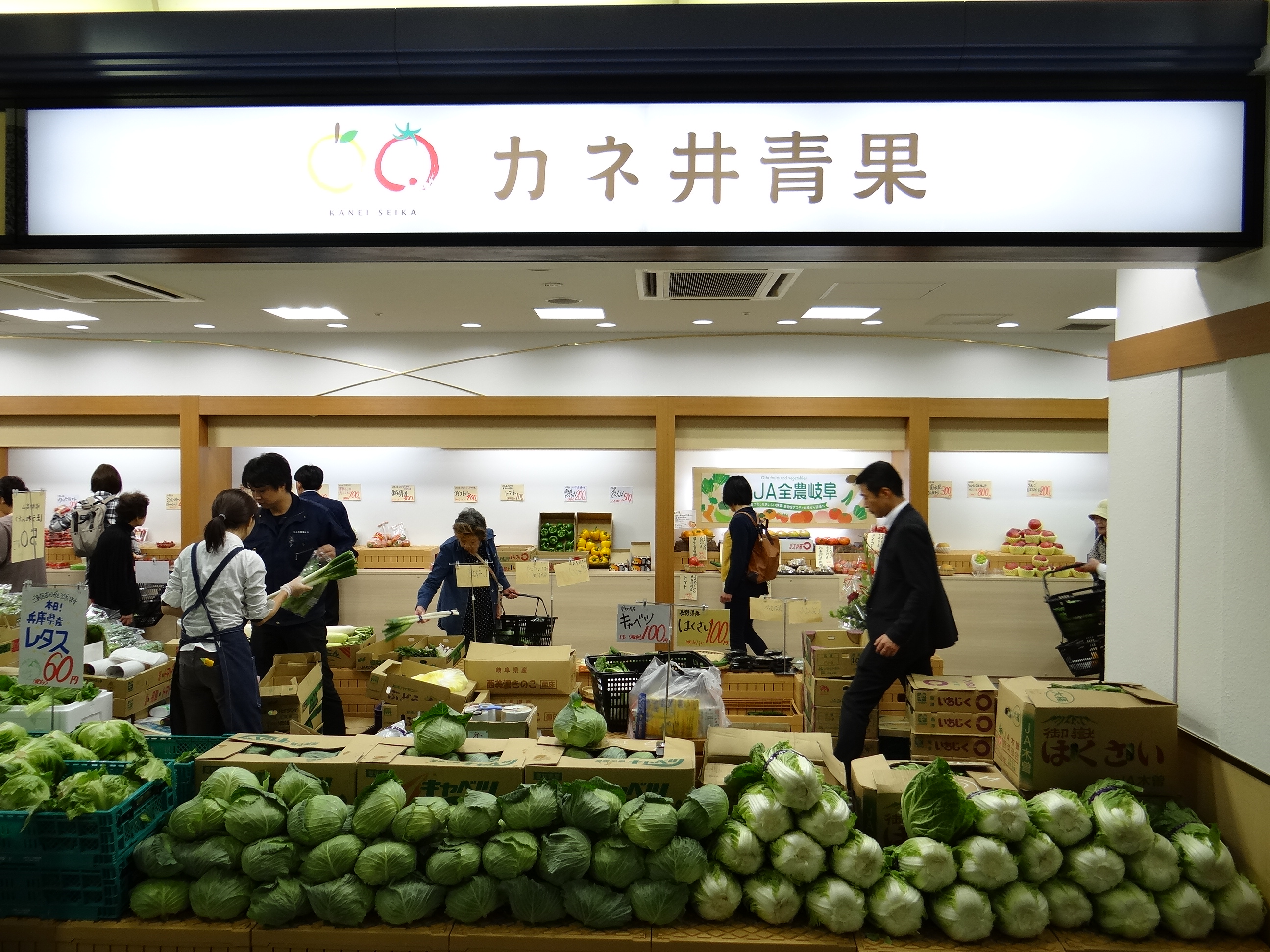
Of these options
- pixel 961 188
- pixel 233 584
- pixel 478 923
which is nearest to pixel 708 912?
pixel 478 923

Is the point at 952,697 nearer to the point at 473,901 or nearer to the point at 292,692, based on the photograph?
the point at 473,901

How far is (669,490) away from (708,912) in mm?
5737

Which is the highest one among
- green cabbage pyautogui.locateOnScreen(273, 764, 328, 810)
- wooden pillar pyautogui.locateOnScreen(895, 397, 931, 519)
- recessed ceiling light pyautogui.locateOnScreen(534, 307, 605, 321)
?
recessed ceiling light pyautogui.locateOnScreen(534, 307, 605, 321)

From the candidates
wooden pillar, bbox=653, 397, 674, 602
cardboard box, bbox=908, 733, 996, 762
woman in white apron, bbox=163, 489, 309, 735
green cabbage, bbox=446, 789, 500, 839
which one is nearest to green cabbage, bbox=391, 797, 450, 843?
green cabbage, bbox=446, 789, 500, 839

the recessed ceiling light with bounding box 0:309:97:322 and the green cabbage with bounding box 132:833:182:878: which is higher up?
the recessed ceiling light with bounding box 0:309:97:322

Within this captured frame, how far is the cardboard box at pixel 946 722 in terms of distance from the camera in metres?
3.52

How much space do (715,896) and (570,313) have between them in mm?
5431

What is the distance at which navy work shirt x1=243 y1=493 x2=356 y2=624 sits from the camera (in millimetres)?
4641

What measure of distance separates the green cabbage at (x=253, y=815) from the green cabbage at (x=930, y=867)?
1710mm

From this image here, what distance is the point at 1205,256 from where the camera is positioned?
209 centimetres

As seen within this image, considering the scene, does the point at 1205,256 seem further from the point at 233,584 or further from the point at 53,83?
the point at 233,584

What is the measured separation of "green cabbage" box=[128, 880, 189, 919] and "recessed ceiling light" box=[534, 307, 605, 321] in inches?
201

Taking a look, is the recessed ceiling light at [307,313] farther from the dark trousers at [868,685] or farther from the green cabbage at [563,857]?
the green cabbage at [563,857]

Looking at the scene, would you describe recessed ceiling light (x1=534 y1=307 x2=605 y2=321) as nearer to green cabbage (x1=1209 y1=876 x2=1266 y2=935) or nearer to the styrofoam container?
the styrofoam container
